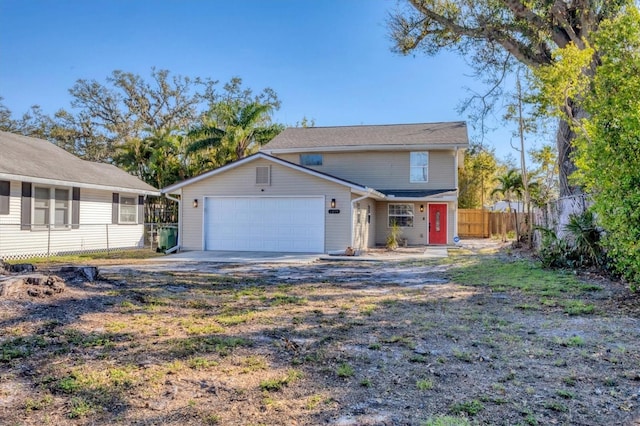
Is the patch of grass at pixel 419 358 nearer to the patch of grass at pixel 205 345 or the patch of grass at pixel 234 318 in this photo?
the patch of grass at pixel 205 345

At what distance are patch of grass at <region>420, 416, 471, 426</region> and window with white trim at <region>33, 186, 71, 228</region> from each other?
1382 centimetres

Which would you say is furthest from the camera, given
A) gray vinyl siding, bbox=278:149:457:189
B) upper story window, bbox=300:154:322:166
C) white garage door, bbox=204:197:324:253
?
upper story window, bbox=300:154:322:166

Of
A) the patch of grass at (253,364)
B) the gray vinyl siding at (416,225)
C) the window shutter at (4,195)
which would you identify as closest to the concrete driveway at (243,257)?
the window shutter at (4,195)

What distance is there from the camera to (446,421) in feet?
8.63

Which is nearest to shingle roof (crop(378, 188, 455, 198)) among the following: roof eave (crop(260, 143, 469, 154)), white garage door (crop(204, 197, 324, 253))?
Answer: roof eave (crop(260, 143, 469, 154))

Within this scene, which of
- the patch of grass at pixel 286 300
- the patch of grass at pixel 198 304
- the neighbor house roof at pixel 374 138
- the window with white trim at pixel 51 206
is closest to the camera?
the patch of grass at pixel 198 304

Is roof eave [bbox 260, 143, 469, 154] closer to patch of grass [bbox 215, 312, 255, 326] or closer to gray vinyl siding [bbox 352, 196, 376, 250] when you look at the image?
gray vinyl siding [bbox 352, 196, 376, 250]

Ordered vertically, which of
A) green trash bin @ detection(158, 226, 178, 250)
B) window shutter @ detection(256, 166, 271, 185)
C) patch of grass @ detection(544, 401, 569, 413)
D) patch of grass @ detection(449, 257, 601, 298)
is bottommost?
patch of grass @ detection(544, 401, 569, 413)

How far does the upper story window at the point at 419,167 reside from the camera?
58.9 ft

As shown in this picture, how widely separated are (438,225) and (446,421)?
655 inches

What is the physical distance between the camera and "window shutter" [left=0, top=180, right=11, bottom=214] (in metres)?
11.7

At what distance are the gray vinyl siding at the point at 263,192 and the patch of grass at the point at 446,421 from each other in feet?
37.8

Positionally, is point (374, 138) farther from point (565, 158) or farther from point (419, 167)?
point (565, 158)

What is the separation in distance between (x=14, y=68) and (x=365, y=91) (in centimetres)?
1958
